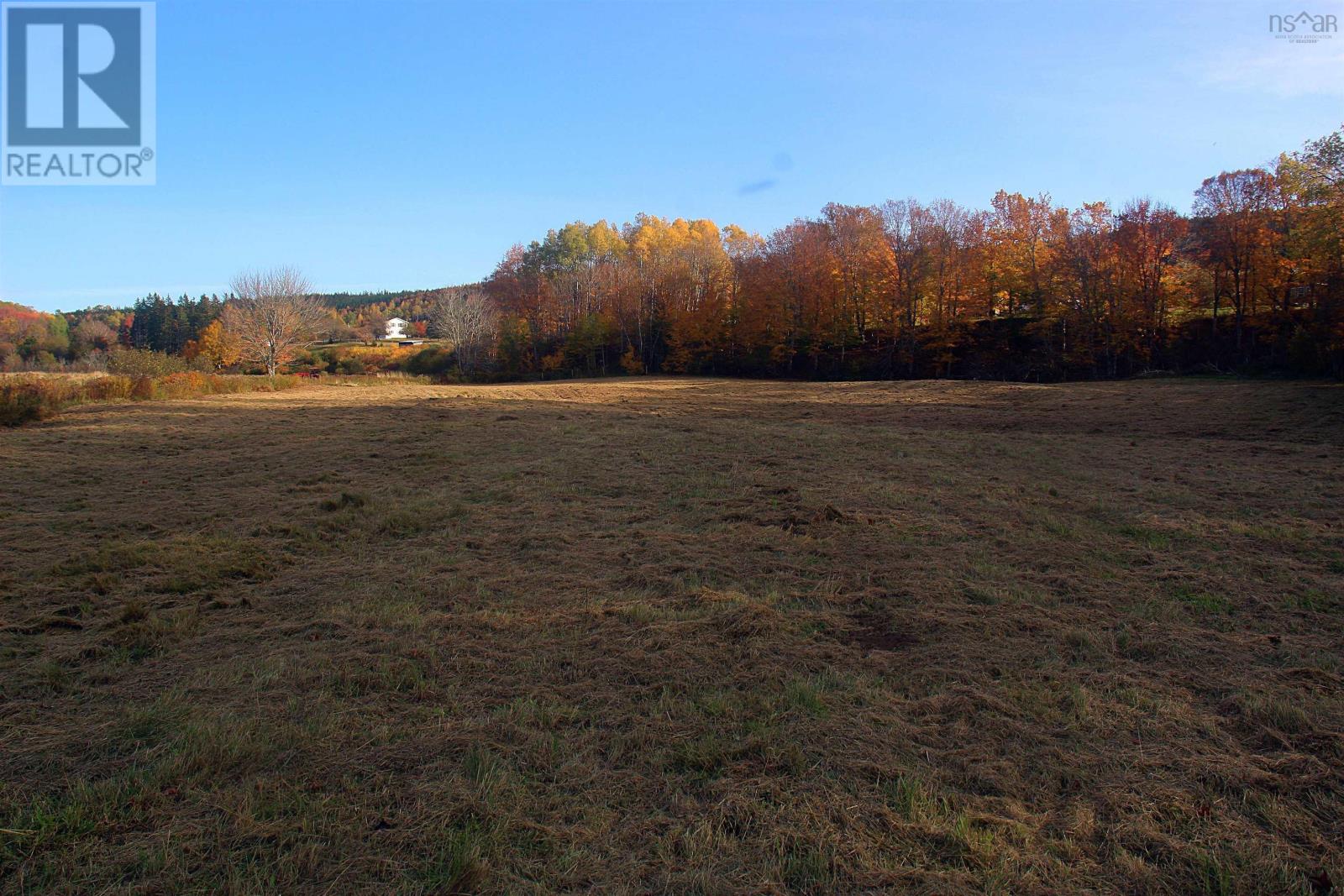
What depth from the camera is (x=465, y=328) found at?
183 ft

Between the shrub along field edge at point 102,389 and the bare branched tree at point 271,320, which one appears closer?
the shrub along field edge at point 102,389

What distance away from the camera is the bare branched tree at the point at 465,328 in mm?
55844

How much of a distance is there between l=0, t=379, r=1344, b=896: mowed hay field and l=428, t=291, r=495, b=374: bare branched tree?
159ft

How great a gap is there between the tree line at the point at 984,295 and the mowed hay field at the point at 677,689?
80.5 feet

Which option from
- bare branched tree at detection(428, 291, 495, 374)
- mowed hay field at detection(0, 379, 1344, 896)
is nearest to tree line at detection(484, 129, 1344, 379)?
bare branched tree at detection(428, 291, 495, 374)

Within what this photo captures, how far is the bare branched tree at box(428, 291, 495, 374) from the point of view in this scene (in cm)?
5584

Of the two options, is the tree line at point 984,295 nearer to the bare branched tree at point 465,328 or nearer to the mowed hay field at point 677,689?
the bare branched tree at point 465,328

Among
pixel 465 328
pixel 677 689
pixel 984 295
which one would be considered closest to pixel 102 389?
pixel 677 689

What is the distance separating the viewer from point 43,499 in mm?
8656

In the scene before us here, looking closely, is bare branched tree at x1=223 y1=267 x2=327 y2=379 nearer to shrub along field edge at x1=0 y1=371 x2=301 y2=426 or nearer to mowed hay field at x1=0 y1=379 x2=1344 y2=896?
shrub along field edge at x1=0 y1=371 x2=301 y2=426

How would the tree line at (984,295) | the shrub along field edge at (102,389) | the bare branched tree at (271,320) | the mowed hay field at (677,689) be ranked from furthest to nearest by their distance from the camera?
the bare branched tree at (271,320) → the tree line at (984,295) → the shrub along field edge at (102,389) → the mowed hay field at (677,689)

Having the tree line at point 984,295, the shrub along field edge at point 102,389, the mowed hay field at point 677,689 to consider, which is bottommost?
the mowed hay field at point 677,689

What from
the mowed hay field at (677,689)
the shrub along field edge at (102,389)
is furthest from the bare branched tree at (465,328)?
the mowed hay field at (677,689)

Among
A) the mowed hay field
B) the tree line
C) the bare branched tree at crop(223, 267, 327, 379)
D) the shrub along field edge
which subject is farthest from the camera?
the bare branched tree at crop(223, 267, 327, 379)
